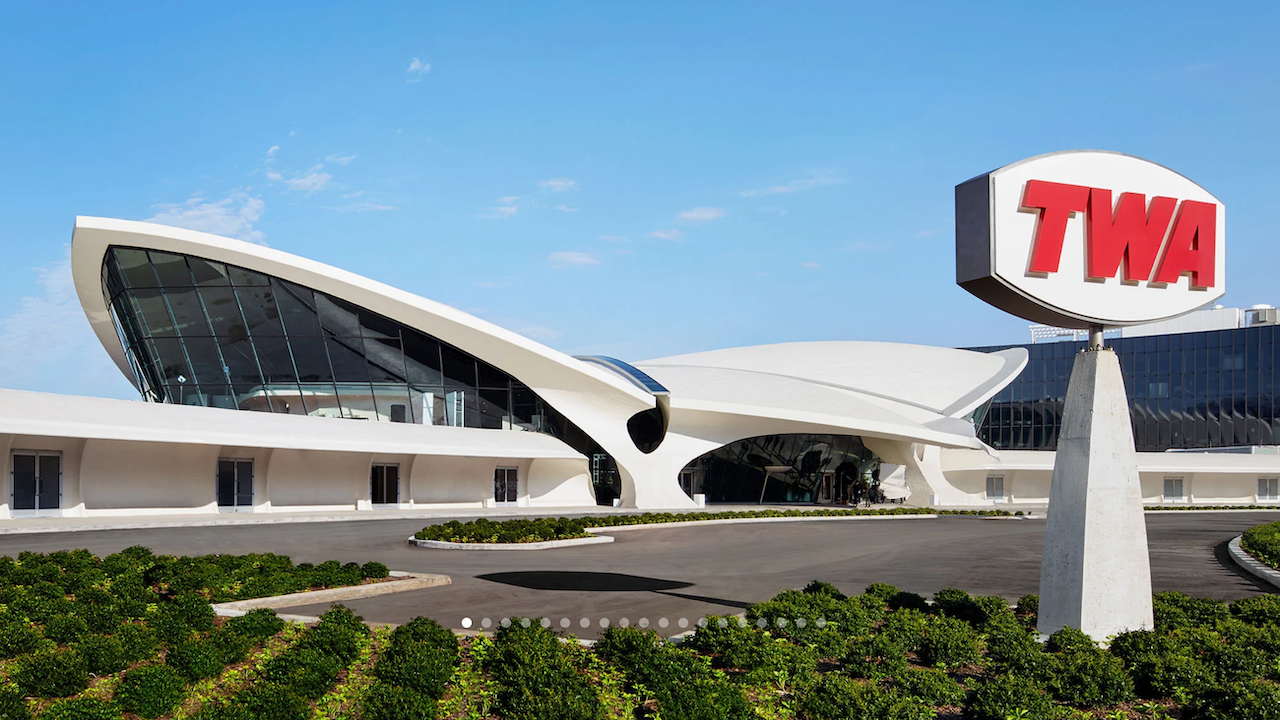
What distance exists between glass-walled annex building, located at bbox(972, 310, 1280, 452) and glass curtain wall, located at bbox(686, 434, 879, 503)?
4512 cm

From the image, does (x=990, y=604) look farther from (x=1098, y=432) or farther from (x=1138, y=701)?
(x=1138, y=701)

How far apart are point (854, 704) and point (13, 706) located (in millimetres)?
6335

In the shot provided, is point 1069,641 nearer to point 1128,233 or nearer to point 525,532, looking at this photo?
point 1128,233

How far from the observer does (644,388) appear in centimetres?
4047

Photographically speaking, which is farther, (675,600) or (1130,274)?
(675,600)

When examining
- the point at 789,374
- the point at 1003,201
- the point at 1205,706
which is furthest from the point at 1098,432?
the point at 789,374

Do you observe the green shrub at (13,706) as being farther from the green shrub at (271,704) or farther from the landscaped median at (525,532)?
the landscaped median at (525,532)

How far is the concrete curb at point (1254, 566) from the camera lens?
17.0m

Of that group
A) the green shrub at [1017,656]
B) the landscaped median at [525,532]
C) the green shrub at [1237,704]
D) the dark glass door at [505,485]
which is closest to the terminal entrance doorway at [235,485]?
the landscaped median at [525,532]

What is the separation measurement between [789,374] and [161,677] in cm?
4842

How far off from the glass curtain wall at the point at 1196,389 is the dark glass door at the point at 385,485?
67.6 meters

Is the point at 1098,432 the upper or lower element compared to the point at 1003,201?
lower

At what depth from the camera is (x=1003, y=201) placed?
11.1 metres

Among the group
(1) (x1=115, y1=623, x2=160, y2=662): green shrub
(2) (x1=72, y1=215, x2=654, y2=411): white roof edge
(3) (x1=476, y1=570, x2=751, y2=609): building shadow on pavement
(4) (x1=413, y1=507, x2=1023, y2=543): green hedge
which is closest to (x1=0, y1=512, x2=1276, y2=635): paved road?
(3) (x1=476, y1=570, x2=751, y2=609): building shadow on pavement
